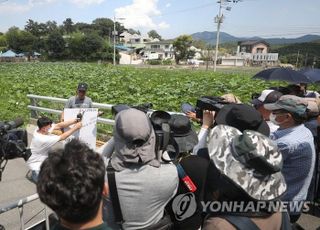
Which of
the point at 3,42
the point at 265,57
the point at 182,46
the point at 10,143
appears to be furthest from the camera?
the point at 265,57

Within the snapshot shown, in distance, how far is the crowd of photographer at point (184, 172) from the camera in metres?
1.42

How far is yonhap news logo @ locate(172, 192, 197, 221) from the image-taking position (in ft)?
7.39

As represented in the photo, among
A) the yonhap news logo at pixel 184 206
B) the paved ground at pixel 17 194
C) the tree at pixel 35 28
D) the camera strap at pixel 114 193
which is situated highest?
the tree at pixel 35 28

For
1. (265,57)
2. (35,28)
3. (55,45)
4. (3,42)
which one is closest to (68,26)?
(35,28)

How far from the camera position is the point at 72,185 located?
1.38 meters

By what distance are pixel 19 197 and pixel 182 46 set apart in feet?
223

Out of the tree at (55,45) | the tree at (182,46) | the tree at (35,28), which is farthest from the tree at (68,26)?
the tree at (182,46)

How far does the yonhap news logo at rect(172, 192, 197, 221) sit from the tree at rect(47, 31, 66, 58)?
75.4 meters

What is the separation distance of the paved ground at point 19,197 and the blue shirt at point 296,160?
6.01 feet

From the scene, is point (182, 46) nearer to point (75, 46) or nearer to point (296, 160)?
point (75, 46)

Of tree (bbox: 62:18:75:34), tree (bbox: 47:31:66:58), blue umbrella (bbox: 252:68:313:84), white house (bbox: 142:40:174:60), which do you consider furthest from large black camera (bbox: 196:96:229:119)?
tree (bbox: 62:18:75:34)

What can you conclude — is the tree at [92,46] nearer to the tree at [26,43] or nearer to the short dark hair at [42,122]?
the tree at [26,43]

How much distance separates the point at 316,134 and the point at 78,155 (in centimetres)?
377

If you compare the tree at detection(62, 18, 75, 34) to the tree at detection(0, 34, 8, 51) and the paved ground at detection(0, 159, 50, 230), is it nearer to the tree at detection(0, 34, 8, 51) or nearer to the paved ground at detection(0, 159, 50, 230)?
the tree at detection(0, 34, 8, 51)
